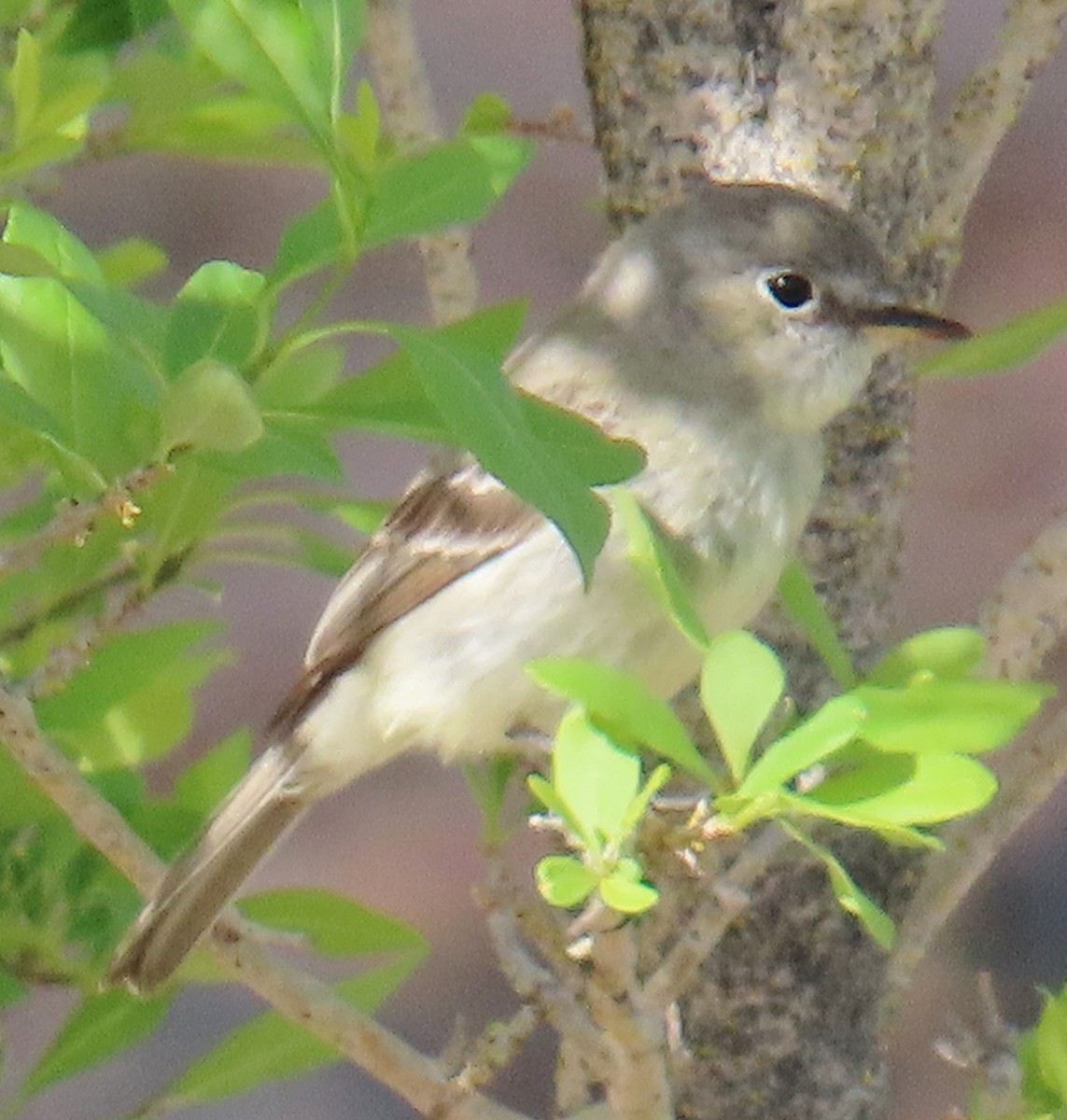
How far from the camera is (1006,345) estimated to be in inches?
46.9

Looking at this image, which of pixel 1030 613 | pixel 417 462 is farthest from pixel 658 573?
pixel 417 462

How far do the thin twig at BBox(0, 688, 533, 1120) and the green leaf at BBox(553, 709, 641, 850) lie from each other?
0.30m

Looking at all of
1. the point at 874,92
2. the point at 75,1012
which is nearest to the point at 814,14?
the point at 874,92

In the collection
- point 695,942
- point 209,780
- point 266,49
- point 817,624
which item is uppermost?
point 266,49

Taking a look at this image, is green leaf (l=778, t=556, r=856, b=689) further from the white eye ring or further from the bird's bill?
the white eye ring

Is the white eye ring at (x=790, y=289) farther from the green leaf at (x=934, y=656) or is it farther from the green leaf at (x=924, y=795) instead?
the green leaf at (x=924, y=795)

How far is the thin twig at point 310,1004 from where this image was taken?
107 cm

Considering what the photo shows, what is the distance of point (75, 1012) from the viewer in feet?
4.19

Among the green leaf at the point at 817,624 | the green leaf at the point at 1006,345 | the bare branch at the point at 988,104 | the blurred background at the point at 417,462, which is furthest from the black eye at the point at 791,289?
the blurred background at the point at 417,462

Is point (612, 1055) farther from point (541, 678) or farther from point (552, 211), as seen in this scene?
point (552, 211)

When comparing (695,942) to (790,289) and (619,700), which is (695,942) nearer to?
(619,700)

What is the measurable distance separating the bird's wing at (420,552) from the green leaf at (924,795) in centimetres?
56

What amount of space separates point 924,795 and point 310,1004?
42 centimetres

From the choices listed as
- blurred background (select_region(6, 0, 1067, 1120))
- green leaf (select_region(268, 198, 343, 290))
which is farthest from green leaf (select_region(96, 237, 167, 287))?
blurred background (select_region(6, 0, 1067, 1120))
